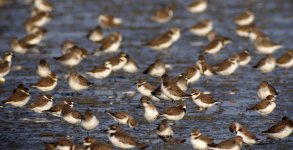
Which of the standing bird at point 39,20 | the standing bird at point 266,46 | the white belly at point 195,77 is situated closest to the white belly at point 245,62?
the standing bird at point 266,46

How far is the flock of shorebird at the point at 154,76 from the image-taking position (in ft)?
50.8

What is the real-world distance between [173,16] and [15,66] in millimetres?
11093

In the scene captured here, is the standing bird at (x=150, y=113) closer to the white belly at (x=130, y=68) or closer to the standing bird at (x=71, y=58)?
the white belly at (x=130, y=68)

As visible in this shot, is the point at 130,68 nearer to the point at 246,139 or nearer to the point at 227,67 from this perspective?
the point at 227,67

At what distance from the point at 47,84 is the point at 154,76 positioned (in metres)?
3.79

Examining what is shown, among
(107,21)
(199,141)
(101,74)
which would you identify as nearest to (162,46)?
(107,21)

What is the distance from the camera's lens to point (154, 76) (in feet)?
76.7

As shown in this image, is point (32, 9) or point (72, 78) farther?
point (32, 9)

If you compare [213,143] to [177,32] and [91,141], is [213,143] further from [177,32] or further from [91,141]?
[177,32]

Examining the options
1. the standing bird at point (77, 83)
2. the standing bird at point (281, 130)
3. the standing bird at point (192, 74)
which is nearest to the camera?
the standing bird at point (281, 130)

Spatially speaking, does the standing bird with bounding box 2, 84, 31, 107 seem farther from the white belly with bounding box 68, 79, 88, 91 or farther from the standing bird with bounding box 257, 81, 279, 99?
the standing bird with bounding box 257, 81, 279, 99

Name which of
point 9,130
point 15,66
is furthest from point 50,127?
point 15,66

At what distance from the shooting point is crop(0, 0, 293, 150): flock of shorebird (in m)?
15.5

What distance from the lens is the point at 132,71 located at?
23.7 meters
